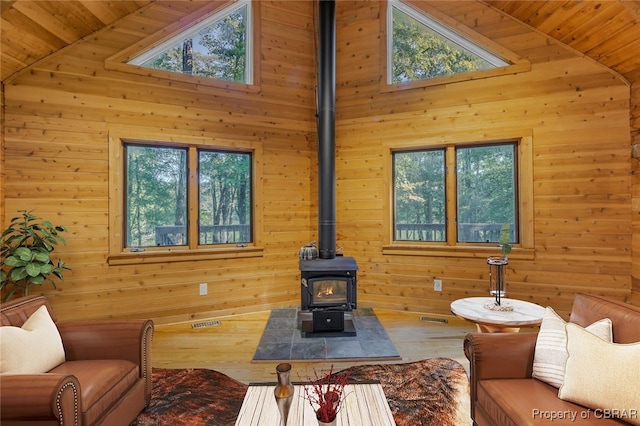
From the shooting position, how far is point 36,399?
1365 mm

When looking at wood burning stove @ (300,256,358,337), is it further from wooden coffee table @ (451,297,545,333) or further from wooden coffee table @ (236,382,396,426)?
wooden coffee table @ (236,382,396,426)

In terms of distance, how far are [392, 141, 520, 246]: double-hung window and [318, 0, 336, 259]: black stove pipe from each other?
1173 mm

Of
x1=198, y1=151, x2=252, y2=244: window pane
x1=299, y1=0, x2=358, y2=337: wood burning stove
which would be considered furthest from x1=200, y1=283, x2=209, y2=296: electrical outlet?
x1=299, y1=0, x2=358, y2=337: wood burning stove

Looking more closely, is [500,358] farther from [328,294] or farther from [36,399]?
[36,399]

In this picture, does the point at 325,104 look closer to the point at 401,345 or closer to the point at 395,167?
the point at 395,167

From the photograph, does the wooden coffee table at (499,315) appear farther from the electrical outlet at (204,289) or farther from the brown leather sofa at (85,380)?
the electrical outlet at (204,289)

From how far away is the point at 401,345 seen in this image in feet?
10.6

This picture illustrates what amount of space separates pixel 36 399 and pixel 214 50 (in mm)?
4096

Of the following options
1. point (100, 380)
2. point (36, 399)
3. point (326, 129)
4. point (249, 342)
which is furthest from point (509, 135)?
point (36, 399)

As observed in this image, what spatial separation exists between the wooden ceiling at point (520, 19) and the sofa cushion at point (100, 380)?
2926 millimetres

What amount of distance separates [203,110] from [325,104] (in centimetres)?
159

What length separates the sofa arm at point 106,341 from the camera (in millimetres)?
2033

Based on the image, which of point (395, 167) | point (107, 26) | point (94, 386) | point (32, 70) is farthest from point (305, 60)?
point (94, 386)

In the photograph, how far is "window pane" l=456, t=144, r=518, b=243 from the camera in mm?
3885
